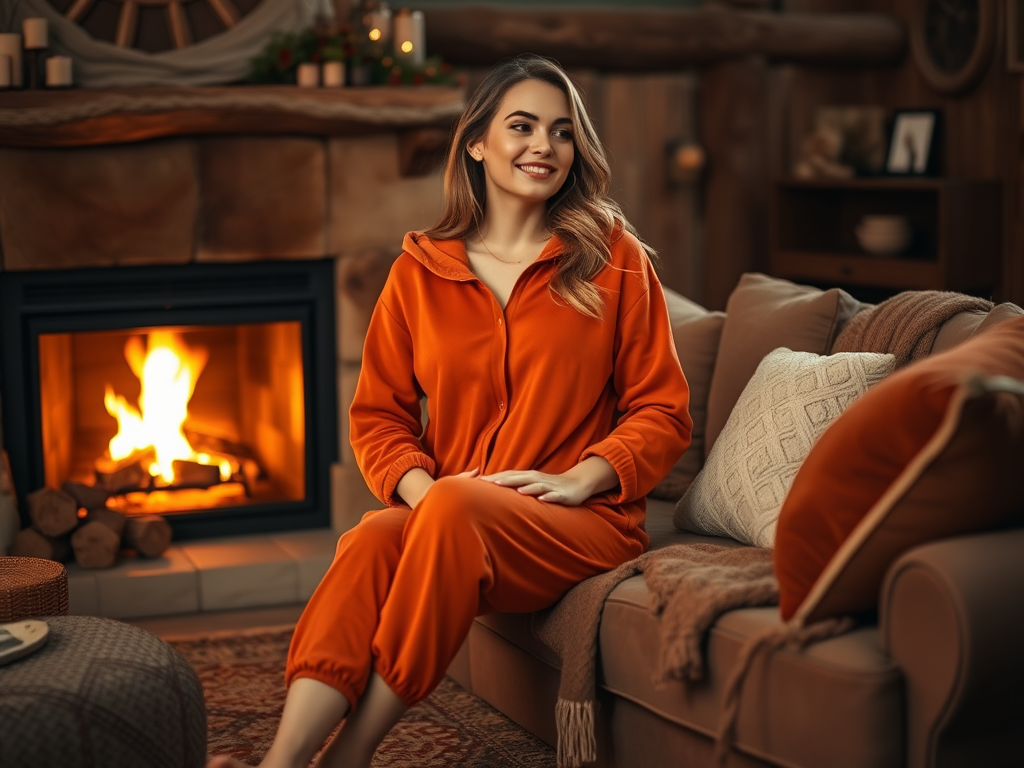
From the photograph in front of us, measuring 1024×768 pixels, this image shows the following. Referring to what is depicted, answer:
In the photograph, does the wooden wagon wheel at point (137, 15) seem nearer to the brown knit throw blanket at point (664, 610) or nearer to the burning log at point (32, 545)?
the burning log at point (32, 545)

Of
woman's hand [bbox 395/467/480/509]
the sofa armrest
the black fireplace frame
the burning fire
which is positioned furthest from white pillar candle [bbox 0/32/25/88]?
the sofa armrest

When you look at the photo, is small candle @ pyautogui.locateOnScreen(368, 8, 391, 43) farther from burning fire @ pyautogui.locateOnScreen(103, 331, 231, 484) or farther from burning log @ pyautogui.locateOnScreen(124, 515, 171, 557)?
burning log @ pyautogui.locateOnScreen(124, 515, 171, 557)

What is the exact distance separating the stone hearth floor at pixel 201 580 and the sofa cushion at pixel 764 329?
4.35ft

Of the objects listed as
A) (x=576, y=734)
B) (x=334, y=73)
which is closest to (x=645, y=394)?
(x=576, y=734)

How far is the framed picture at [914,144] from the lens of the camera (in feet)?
14.4

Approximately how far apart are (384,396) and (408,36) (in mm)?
1572

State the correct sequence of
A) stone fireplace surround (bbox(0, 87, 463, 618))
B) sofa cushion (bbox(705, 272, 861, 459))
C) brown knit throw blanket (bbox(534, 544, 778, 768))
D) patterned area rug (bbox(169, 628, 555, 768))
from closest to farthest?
brown knit throw blanket (bbox(534, 544, 778, 768)) → patterned area rug (bbox(169, 628, 555, 768)) → sofa cushion (bbox(705, 272, 861, 459)) → stone fireplace surround (bbox(0, 87, 463, 618))

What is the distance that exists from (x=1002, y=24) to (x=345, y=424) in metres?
2.46

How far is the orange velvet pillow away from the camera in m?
1.59

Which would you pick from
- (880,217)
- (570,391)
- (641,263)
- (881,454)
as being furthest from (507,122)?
(880,217)

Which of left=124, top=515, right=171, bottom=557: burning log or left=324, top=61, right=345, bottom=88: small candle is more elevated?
left=324, top=61, right=345, bottom=88: small candle

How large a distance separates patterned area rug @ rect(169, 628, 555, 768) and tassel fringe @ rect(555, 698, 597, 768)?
0.29m

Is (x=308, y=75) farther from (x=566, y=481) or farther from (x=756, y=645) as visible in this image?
(x=756, y=645)

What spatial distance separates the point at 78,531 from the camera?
339 centimetres
